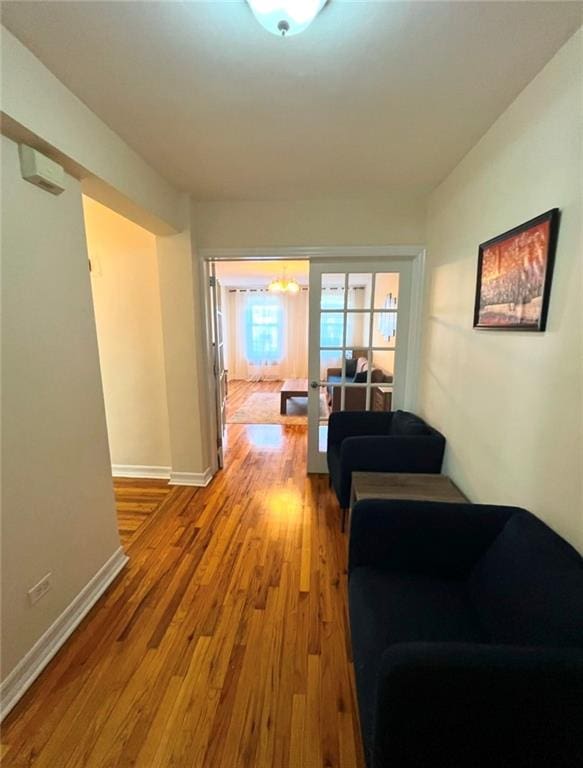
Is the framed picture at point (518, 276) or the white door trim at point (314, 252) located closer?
the framed picture at point (518, 276)

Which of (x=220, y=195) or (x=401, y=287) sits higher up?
(x=220, y=195)

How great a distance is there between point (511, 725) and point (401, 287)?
2.58m

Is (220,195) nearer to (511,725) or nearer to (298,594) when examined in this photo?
(298,594)

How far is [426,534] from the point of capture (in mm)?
1256

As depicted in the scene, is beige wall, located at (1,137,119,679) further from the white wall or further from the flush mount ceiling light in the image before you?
the flush mount ceiling light

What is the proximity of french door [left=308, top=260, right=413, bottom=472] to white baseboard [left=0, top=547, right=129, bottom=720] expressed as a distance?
6.04 ft

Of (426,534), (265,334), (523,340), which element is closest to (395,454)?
(426,534)

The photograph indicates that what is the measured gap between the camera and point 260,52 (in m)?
1.19

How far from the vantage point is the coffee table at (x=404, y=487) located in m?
1.70

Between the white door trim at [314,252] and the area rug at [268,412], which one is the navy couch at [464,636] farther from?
the area rug at [268,412]

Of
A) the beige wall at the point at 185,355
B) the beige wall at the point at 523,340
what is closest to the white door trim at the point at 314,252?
the beige wall at the point at 185,355

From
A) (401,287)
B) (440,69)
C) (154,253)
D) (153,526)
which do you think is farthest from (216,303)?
(440,69)

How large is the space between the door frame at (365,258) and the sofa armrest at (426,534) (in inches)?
61.7

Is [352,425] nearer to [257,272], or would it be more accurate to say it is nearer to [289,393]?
[289,393]
